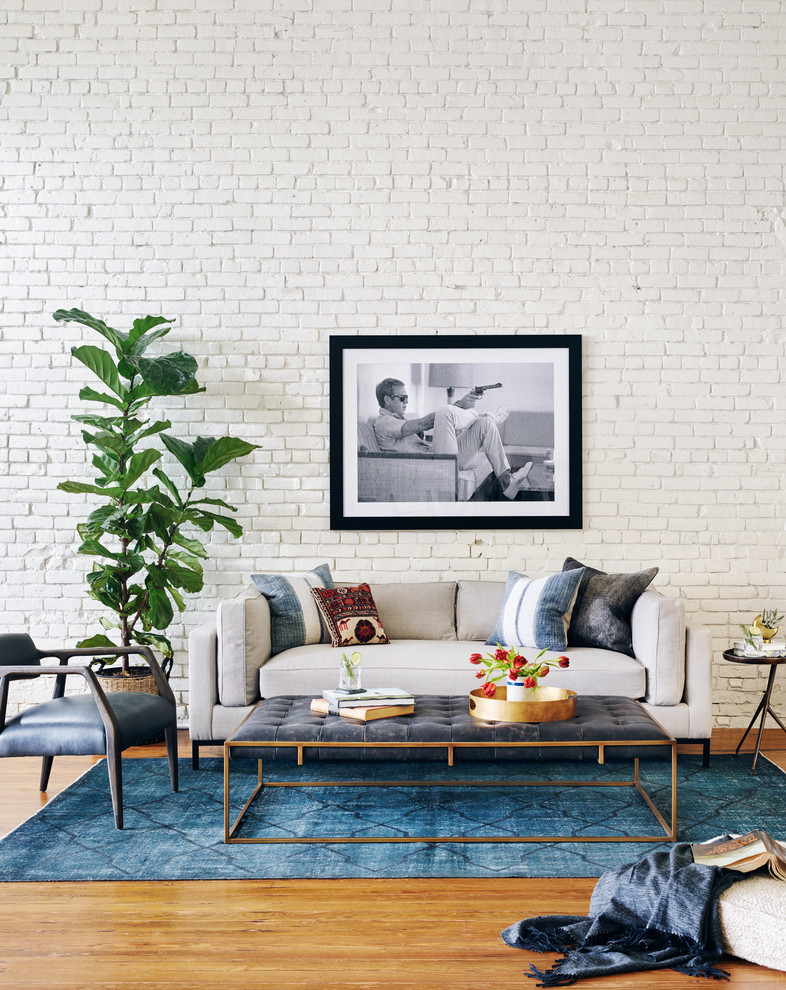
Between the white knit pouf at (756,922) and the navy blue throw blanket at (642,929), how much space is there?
3cm

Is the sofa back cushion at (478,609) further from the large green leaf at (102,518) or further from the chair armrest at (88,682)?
the chair armrest at (88,682)

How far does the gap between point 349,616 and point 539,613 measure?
0.94 m

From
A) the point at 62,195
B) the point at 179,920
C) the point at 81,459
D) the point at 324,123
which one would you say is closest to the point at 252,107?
the point at 324,123

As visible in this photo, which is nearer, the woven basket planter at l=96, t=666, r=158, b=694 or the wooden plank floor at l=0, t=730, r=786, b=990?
the wooden plank floor at l=0, t=730, r=786, b=990

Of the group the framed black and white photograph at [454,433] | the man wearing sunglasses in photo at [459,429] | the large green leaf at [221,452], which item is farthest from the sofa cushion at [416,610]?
the large green leaf at [221,452]

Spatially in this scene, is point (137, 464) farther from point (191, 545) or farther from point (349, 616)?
point (349, 616)

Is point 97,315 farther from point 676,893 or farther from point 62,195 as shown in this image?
point 676,893

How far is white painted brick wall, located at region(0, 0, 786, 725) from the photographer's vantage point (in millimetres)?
Result: 5016

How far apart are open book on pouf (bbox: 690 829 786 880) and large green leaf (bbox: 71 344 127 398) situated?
3412 mm

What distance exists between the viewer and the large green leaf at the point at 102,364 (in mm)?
4539

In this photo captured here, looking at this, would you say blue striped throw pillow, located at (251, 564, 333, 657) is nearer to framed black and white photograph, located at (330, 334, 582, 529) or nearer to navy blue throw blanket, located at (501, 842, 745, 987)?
framed black and white photograph, located at (330, 334, 582, 529)

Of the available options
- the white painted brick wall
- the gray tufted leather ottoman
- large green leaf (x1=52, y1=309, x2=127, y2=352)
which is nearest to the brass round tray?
the gray tufted leather ottoman

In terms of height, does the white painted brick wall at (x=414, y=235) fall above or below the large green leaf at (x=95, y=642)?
above

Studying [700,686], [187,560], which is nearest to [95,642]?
[187,560]
